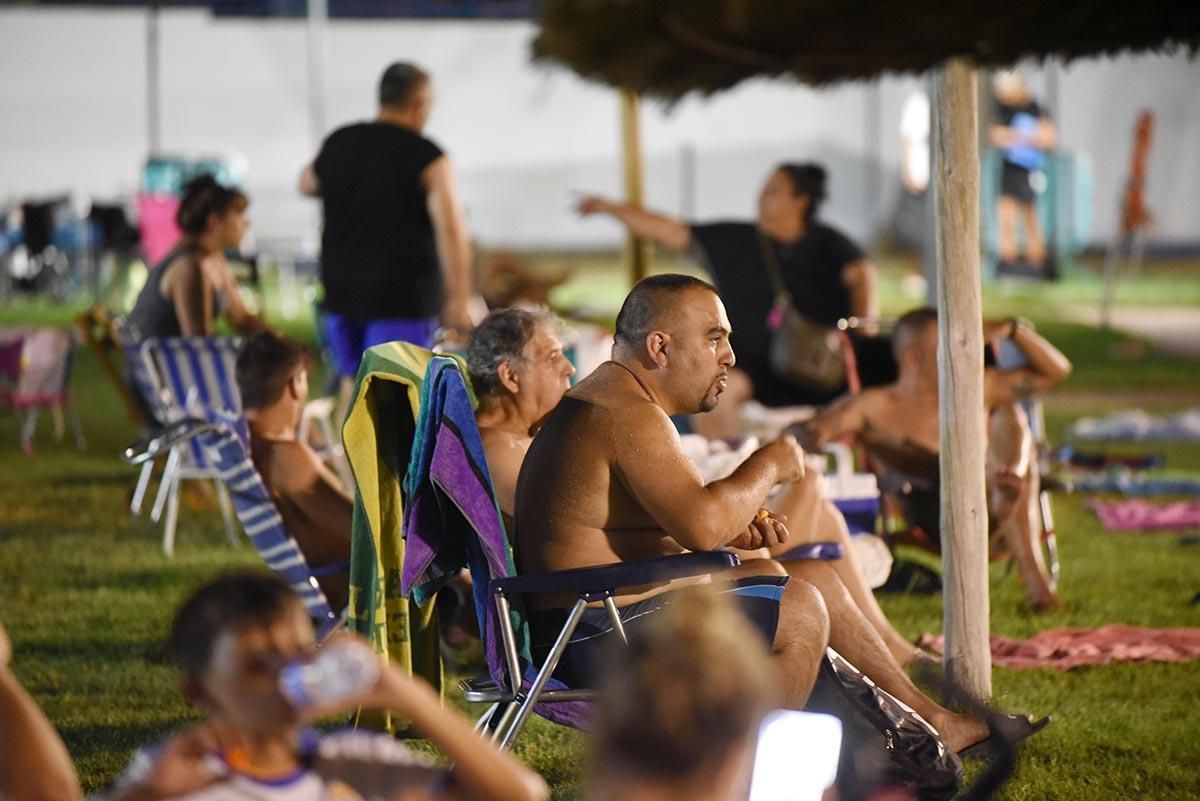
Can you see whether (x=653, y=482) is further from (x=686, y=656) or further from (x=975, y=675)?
(x=686, y=656)

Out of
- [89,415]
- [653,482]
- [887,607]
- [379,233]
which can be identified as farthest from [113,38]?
[653,482]

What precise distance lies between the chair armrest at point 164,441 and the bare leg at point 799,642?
6.65 ft

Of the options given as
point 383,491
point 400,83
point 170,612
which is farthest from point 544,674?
point 400,83

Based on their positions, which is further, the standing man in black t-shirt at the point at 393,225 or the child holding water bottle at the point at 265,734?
the standing man in black t-shirt at the point at 393,225

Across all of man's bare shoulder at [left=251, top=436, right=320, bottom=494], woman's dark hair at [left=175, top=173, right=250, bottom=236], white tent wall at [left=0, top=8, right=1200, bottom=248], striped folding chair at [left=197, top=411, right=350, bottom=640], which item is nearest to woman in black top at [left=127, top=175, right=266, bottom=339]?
woman's dark hair at [left=175, top=173, right=250, bottom=236]

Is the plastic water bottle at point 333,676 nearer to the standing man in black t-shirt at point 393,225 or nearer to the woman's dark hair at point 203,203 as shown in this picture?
the standing man in black t-shirt at point 393,225

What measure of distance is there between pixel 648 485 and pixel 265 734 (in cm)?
157

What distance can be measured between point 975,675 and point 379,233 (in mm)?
3586

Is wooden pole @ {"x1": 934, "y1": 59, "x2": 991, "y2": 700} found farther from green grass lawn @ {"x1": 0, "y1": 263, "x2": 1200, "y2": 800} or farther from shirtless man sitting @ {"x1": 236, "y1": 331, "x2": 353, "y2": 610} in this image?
shirtless man sitting @ {"x1": 236, "y1": 331, "x2": 353, "y2": 610}

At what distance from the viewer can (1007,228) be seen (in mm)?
22516

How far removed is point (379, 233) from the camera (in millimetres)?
7562

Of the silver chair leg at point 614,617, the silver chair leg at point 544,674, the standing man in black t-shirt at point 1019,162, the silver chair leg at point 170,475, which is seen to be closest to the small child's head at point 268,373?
the silver chair leg at point 544,674

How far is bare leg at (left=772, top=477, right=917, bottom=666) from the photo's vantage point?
5121 mm

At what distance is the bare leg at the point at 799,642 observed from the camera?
3.91 meters
